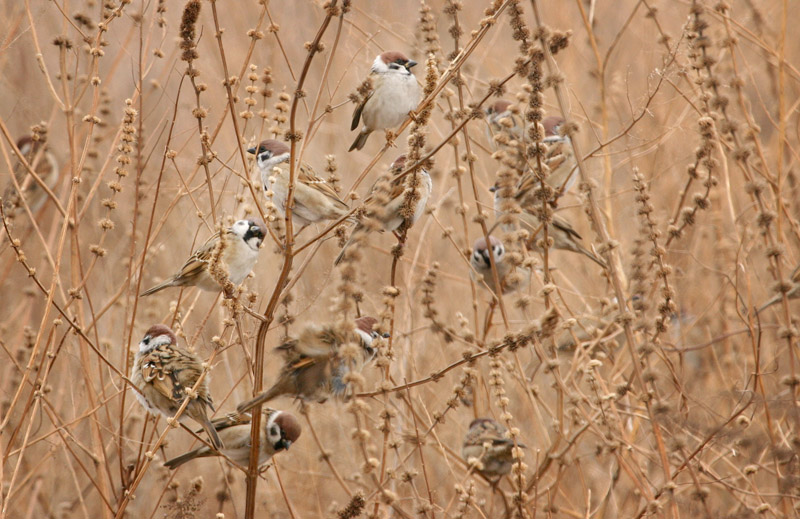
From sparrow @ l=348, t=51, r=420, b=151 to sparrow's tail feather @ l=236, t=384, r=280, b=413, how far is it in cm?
168

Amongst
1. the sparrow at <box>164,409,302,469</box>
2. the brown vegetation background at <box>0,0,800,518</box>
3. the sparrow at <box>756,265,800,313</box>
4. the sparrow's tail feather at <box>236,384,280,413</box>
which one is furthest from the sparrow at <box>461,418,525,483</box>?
the sparrow's tail feather at <box>236,384,280,413</box>

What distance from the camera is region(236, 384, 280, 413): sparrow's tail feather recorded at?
85.2 inches

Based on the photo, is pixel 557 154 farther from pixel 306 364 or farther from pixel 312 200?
pixel 306 364

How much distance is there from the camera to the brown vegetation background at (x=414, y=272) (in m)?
2.55

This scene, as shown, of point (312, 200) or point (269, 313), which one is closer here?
point (269, 313)

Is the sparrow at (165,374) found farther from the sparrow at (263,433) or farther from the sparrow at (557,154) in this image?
the sparrow at (557,154)

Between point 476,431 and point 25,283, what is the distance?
10.2 ft

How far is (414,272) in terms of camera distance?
13.9 ft

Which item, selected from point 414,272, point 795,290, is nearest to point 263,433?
point 414,272

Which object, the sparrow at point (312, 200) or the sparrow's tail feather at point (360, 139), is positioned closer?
the sparrow at point (312, 200)

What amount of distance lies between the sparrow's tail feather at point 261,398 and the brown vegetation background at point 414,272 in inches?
10.5

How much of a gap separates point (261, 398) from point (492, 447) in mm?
1308

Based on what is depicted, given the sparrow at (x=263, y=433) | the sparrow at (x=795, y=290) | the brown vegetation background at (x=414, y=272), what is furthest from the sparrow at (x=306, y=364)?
the sparrow at (x=795, y=290)

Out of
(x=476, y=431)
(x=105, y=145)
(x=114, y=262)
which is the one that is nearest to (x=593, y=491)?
(x=476, y=431)
